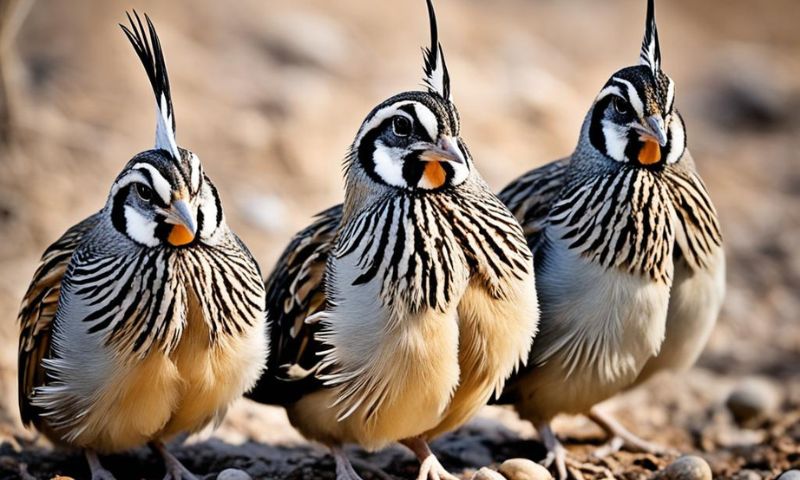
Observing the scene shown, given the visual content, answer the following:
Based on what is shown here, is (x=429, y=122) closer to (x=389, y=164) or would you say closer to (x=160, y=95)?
(x=389, y=164)

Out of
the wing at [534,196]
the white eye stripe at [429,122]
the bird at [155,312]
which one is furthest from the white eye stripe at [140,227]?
the wing at [534,196]

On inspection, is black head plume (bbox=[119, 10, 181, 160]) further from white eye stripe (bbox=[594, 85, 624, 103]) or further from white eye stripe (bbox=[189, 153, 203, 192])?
white eye stripe (bbox=[594, 85, 624, 103])

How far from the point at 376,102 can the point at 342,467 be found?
5206 mm

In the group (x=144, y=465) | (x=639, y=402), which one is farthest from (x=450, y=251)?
(x=639, y=402)

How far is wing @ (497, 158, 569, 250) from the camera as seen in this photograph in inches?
235

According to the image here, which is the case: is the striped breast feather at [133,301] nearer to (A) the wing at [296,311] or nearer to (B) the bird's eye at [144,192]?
(B) the bird's eye at [144,192]

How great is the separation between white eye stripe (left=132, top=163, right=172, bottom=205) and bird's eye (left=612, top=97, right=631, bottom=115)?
209cm

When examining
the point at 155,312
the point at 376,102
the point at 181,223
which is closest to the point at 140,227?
the point at 181,223

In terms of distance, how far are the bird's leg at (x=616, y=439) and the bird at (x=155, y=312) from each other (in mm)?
2066

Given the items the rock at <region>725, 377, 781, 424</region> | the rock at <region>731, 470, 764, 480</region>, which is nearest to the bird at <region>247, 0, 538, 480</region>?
the rock at <region>731, 470, 764, 480</region>

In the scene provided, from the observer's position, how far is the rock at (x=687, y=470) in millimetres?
5543

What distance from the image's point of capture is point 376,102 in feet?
34.0

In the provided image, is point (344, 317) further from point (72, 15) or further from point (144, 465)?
point (72, 15)

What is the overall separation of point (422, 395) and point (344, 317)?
0.47 meters
